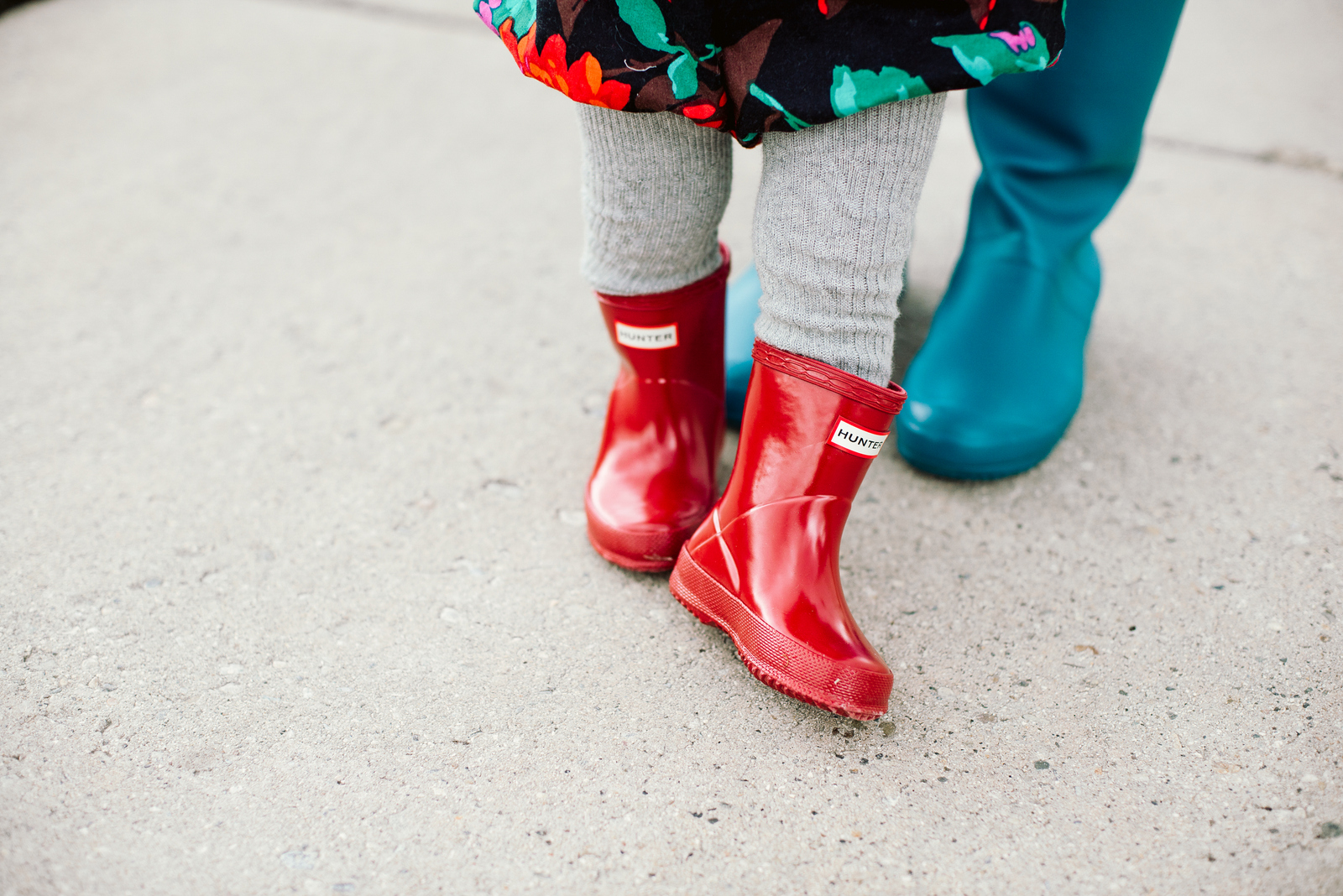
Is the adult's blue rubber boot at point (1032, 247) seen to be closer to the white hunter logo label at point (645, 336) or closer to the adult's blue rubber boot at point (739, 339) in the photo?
the adult's blue rubber boot at point (739, 339)

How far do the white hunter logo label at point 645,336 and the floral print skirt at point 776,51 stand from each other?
0.82ft

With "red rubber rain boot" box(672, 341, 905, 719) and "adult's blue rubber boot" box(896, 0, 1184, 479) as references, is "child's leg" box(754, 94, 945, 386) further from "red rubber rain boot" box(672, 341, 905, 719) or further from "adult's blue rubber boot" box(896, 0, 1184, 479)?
"adult's blue rubber boot" box(896, 0, 1184, 479)

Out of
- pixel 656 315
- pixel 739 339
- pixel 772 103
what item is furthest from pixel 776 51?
pixel 739 339

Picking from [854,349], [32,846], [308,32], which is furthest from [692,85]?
[308,32]

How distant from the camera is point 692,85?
69cm

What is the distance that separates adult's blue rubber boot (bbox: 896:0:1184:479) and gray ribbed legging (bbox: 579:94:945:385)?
30 cm

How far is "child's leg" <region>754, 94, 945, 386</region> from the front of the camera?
2.33 ft

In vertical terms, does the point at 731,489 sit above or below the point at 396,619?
above

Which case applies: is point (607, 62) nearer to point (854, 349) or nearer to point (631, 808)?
point (854, 349)

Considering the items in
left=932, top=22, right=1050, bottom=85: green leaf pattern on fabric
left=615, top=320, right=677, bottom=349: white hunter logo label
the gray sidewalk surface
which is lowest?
the gray sidewalk surface

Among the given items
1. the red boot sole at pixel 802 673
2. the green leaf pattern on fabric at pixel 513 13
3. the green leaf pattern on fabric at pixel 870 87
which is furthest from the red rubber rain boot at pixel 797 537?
the green leaf pattern on fabric at pixel 513 13

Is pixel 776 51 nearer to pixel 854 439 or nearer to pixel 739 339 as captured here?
pixel 854 439

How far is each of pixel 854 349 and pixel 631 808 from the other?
427mm

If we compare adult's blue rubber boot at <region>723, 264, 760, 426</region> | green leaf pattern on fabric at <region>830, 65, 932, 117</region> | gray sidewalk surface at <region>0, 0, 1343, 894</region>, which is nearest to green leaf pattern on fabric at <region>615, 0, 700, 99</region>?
green leaf pattern on fabric at <region>830, 65, 932, 117</region>
